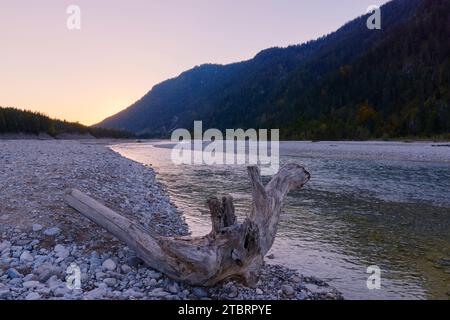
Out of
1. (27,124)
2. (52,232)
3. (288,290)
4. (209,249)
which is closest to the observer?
(209,249)

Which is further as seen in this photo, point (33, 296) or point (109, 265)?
point (109, 265)

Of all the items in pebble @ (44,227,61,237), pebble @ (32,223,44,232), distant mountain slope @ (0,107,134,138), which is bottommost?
pebble @ (44,227,61,237)

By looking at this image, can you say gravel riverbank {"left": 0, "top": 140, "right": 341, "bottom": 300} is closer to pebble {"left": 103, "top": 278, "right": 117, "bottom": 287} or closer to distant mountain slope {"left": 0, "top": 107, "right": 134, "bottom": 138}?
pebble {"left": 103, "top": 278, "right": 117, "bottom": 287}

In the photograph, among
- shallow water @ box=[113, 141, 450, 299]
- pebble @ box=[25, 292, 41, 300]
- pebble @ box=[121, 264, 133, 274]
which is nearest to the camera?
pebble @ box=[25, 292, 41, 300]

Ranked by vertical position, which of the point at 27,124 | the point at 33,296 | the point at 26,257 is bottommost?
the point at 33,296

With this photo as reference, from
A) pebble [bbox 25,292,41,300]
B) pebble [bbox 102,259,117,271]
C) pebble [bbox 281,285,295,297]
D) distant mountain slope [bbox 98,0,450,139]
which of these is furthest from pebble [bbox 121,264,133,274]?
distant mountain slope [bbox 98,0,450,139]

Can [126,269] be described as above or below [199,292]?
above

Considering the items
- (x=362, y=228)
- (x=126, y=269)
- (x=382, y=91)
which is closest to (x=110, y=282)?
(x=126, y=269)

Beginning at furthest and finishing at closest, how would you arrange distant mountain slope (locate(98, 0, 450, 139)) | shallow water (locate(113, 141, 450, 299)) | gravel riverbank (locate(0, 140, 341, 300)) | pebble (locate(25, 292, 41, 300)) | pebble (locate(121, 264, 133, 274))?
distant mountain slope (locate(98, 0, 450, 139))
shallow water (locate(113, 141, 450, 299))
pebble (locate(121, 264, 133, 274))
gravel riverbank (locate(0, 140, 341, 300))
pebble (locate(25, 292, 41, 300))

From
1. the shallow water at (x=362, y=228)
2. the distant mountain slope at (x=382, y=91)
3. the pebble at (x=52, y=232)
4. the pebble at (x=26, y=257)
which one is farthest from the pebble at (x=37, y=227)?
the distant mountain slope at (x=382, y=91)

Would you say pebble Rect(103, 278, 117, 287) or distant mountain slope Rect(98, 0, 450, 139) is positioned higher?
distant mountain slope Rect(98, 0, 450, 139)

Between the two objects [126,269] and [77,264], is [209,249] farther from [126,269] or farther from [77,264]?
[77,264]

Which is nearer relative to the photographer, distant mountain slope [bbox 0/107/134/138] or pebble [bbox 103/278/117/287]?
pebble [bbox 103/278/117/287]
